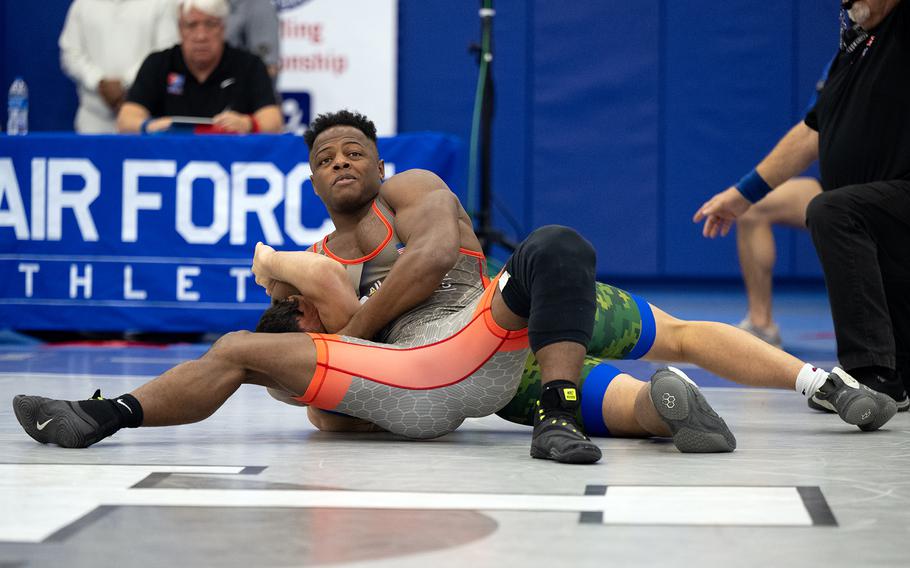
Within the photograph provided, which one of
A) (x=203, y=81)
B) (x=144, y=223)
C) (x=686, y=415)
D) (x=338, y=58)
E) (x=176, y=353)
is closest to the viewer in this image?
(x=686, y=415)

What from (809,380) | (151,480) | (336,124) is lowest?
(151,480)

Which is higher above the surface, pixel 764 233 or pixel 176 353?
pixel 764 233

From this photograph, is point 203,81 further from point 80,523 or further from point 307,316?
point 80,523

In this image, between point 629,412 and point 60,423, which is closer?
point 60,423

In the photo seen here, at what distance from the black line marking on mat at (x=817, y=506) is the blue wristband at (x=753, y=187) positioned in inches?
79.9

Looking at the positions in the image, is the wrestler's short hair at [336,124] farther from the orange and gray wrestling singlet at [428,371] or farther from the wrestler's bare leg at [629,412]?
the wrestler's bare leg at [629,412]

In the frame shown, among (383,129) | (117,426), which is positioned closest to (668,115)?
(383,129)

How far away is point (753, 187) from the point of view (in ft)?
15.2

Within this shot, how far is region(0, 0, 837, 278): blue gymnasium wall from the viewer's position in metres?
10.2

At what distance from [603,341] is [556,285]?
1.71 feet

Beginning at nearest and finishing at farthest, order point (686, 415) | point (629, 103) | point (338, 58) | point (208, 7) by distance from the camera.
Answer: point (686, 415)
point (208, 7)
point (338, 58)
point (629, 103)

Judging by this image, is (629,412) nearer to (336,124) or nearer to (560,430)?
(560,430)

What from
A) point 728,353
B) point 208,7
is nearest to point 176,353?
point 208,7

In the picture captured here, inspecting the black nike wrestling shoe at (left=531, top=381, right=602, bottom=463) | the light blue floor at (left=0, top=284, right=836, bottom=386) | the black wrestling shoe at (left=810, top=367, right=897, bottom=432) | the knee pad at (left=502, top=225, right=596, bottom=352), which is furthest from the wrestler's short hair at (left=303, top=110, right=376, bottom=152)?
the light blue floor at (left=0, top=284, right=836, bottom=386)
